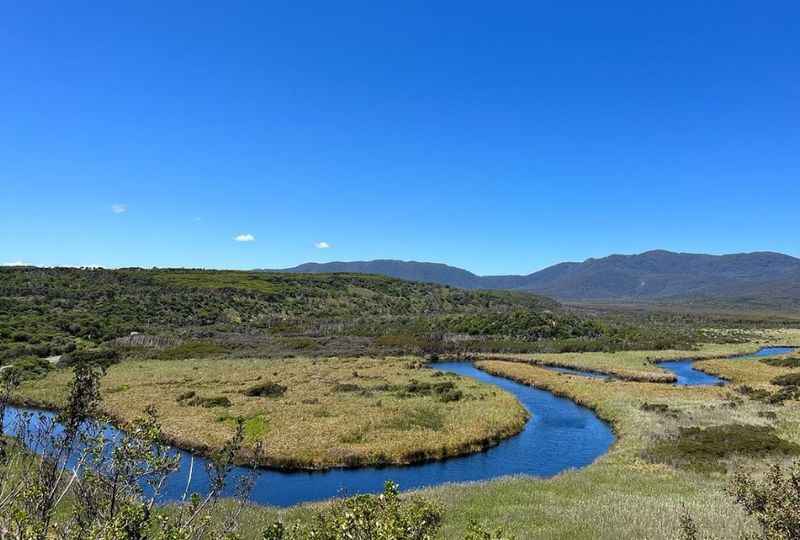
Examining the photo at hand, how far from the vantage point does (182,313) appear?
126m

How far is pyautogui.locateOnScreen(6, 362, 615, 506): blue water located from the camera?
96.2ft

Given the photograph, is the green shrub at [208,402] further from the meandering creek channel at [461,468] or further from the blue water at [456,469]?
the blue water at [456,469]

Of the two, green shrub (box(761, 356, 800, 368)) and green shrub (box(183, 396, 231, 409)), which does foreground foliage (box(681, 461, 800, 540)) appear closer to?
green shrub (box(183, 396, 231, 409))

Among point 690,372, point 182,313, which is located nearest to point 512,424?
point 690,372

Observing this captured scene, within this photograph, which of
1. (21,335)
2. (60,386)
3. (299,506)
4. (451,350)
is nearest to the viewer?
(299,506)

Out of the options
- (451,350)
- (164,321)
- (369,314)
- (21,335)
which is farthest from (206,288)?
(451,350)

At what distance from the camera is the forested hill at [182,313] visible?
9375cm

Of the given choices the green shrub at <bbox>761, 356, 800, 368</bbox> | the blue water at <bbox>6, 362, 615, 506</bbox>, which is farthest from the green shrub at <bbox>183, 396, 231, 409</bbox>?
the green shrub at <bbox>761, 356, 800, 368</bbox>

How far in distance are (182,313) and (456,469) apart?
4254 inches

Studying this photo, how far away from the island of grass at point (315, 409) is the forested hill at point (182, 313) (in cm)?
2922

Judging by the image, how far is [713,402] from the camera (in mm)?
47562

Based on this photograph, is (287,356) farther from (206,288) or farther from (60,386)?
(206,288)

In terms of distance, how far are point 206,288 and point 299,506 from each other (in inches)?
5493

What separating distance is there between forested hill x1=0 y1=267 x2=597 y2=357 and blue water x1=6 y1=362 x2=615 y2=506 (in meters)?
53.3
